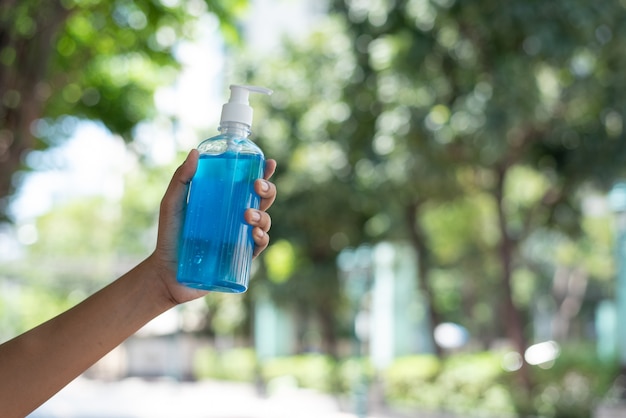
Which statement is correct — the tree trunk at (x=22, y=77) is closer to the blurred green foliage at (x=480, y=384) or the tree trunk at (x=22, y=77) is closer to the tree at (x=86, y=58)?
the tree at (x=86, y=58)

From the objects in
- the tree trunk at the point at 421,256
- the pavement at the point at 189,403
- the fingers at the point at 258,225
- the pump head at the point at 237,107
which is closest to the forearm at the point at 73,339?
the fingers at the point at 258,225

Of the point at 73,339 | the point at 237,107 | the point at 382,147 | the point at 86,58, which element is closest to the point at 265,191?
the point at 237,107

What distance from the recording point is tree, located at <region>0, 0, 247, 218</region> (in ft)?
21.1

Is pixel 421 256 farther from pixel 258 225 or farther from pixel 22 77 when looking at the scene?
pixel 258 225

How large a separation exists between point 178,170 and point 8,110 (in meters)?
6.59

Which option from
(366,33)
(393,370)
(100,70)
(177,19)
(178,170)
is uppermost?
(366,33)

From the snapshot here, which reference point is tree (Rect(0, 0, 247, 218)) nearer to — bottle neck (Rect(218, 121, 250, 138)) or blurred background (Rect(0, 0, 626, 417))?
blurred background (Rect(0, 0, 626, 417))

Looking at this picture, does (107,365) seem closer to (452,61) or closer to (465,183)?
(465,183)

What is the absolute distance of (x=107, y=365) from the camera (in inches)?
1347

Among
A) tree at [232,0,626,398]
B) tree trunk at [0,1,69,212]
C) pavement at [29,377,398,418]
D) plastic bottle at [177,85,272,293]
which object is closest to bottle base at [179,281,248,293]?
plastic bottle at [177,85,272,293]

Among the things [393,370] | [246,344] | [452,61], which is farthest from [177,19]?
[246,344]

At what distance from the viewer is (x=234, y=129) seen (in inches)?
64.5

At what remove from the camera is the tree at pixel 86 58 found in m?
6.42

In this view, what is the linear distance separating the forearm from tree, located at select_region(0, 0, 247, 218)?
4499 millimetres
